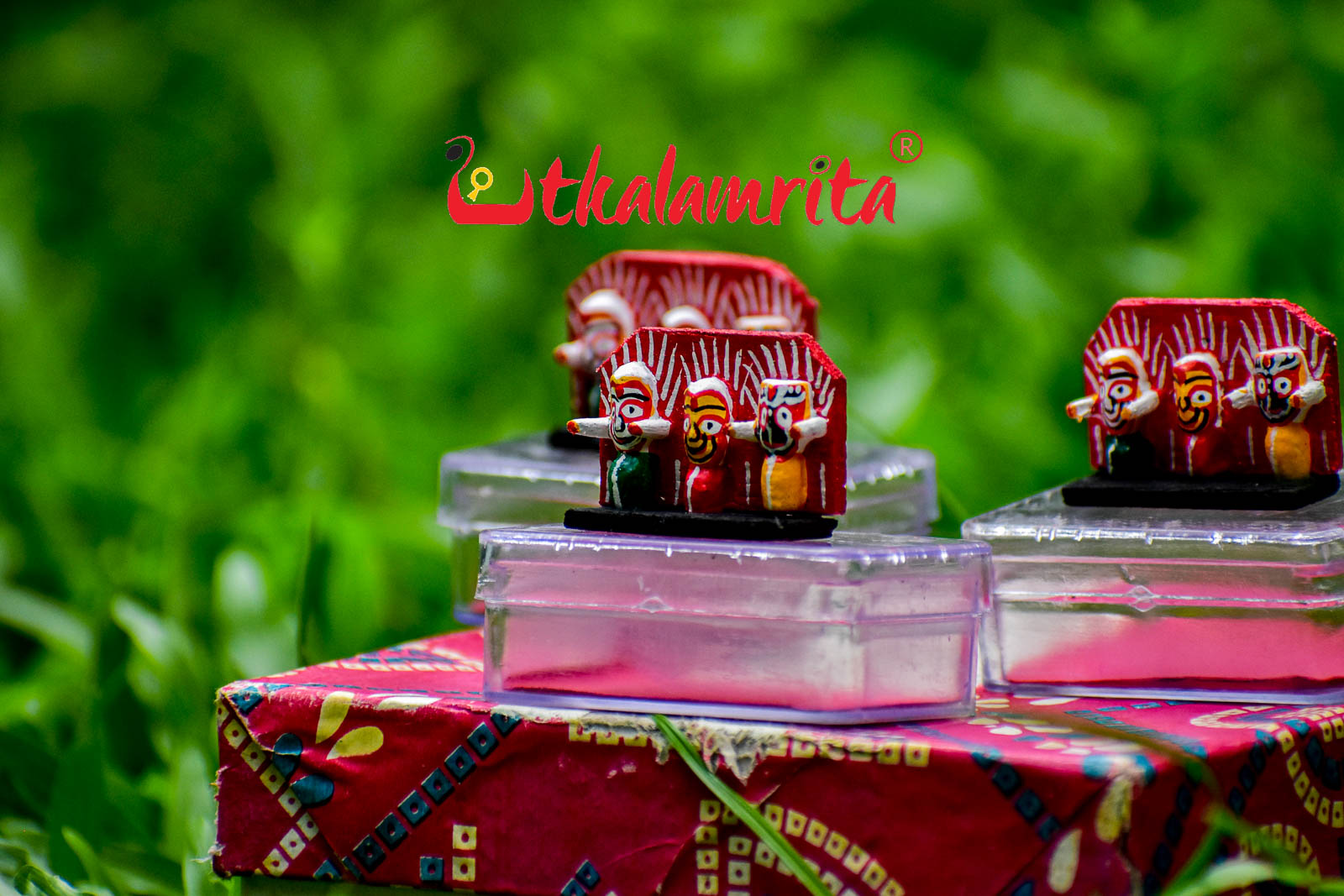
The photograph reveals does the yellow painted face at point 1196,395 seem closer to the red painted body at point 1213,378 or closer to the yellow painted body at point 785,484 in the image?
the red painted body at point 1213,378

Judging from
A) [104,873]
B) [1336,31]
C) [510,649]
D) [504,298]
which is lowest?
[104,873]

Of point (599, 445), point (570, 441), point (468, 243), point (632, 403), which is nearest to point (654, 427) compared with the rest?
point (632, 403)

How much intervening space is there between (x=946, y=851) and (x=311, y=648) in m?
0.51

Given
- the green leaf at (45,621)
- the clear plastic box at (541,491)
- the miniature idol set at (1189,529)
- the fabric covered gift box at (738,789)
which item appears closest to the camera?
the fabric covered gift box at (738,789)

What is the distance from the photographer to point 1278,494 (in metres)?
0.73

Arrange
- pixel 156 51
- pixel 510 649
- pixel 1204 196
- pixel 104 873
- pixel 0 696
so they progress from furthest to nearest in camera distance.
Answer: pixel 156 51 → pixel 1204 196 → pixel 0 696 → pixel 104 873 → pixel 510 649

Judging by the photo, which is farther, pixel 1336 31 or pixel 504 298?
pixel 504 298

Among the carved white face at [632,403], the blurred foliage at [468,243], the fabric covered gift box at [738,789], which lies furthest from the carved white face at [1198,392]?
the blurred foliage at [468,243]

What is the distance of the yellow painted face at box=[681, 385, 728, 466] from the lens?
692 millimetres

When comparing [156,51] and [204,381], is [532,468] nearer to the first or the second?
[204,381]

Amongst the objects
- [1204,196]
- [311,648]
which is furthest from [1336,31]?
[311,648]

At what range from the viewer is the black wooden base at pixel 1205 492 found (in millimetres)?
732

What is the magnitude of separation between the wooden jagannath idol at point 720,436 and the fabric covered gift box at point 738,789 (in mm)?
83

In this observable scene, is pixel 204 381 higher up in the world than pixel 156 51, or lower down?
lower down
